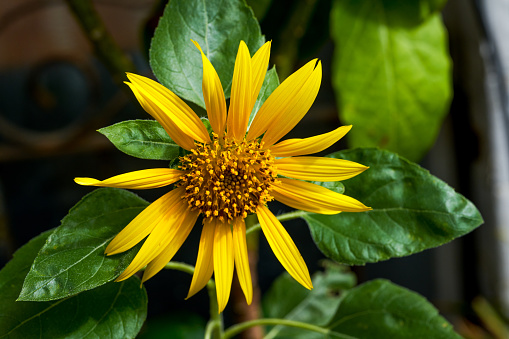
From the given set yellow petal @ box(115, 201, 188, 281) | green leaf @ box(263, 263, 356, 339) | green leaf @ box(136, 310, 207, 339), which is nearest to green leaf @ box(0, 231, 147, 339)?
yellow petal @ box(115, 201, 188, 281)

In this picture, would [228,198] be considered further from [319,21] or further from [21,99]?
[21,99]

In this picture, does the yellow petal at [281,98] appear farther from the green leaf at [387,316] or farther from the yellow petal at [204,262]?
the green leaf at [387,316]

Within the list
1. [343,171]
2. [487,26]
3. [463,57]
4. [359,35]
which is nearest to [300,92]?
[343,171]

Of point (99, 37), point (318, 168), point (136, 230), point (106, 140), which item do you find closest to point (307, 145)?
point (318, 168)

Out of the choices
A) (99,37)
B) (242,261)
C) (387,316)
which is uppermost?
(99,37)

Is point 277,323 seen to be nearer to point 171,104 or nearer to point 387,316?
point 387,316

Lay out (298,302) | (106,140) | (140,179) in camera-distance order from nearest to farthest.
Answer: (140,179) < (298,302) < (106,140)
